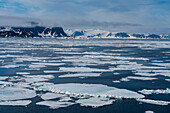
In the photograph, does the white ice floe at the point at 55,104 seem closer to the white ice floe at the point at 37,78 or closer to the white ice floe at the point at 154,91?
the white ice floe at the point at 154,91

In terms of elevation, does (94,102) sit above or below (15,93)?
below

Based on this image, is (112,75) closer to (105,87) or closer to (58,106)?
(105,87)

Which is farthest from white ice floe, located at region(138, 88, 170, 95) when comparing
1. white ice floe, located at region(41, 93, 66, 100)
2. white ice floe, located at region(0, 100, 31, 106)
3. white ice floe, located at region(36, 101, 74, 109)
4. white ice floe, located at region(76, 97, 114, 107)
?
white ice floe, located at region(0, 100, 31, 106)

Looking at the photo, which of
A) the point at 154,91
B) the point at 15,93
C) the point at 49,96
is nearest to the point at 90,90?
the point at 49,96

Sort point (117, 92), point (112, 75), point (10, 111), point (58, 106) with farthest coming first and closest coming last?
1. point (112, 75)
2. point (117, 92)
3. point (58, 106)
4. point (10, 111)

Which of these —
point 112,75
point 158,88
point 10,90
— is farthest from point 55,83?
point 158,88

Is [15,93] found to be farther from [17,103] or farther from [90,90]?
[90,90]
